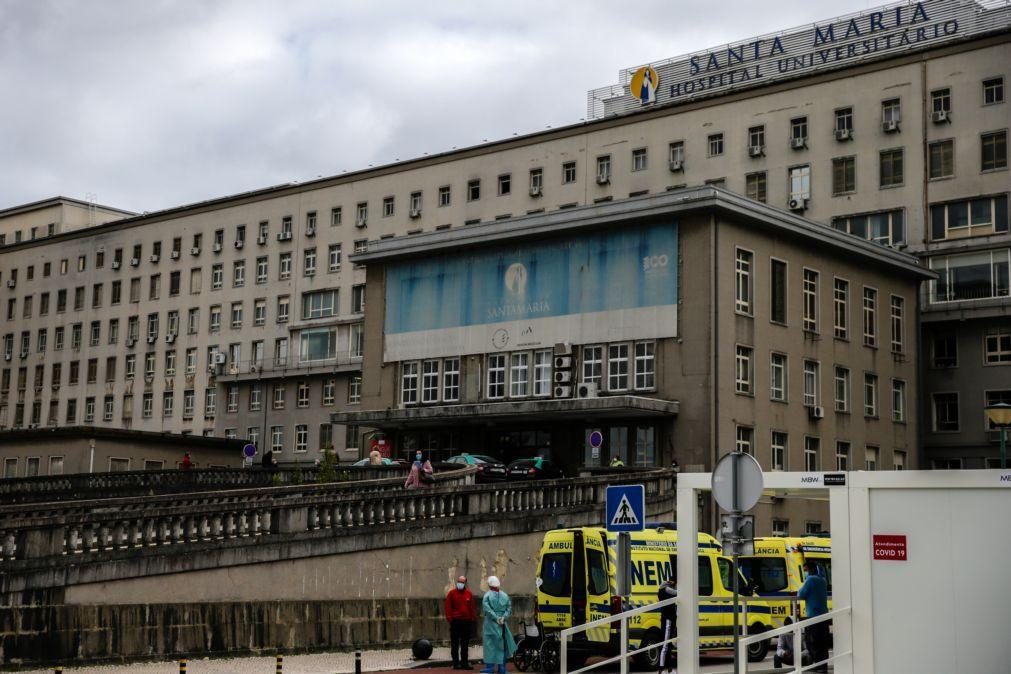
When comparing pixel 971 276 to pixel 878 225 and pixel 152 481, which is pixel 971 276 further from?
pixel 152 481

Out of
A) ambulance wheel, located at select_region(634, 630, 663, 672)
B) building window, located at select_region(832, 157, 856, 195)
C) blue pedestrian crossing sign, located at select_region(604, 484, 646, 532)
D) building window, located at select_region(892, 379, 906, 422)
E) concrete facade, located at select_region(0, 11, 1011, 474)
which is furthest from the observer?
building window, located at select_region(832, 157, 856, 195)

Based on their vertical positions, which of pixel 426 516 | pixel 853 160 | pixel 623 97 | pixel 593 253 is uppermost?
pixel 623 97

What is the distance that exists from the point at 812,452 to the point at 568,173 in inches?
959

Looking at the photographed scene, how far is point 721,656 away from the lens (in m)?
27.8

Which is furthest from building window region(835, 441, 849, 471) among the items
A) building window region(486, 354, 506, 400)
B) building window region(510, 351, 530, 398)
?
building window region(486, 354, 506, 400)

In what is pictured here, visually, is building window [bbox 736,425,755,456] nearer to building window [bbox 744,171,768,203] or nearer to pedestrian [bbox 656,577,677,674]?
building window [bbox 744,171,768,203]

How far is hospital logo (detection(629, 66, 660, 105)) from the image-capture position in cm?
6969

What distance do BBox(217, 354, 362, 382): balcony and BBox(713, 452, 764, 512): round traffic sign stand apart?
61.9m

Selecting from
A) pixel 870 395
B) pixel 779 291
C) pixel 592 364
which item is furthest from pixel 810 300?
pixel 592 364

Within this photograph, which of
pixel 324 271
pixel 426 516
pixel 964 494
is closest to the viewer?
pixel 964 494

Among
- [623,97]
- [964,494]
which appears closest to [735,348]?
[623,97]

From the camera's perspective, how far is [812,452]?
51281mm

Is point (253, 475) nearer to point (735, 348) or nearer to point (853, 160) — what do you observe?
point (735, 348)

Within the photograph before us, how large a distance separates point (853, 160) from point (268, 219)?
37364mm
